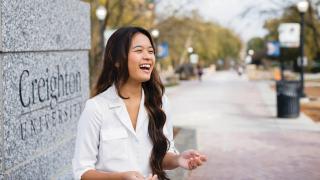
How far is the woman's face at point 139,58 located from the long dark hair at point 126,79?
0.02m

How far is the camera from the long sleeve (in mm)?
2637

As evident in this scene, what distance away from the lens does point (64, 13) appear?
5430mm

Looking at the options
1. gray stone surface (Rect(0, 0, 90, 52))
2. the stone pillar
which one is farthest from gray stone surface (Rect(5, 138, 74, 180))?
gray stone surface (Rect(0, 0, 90, 52))

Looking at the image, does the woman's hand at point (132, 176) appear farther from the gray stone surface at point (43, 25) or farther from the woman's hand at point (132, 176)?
the gray stone surface at point (43, 25)

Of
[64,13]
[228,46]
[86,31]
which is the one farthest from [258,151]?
[228,46]

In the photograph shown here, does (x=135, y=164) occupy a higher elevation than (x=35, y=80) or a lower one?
lower

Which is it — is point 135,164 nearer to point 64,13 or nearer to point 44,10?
point 44,10

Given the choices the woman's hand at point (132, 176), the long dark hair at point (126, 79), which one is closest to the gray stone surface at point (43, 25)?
the long dark hair at point (126, 79)

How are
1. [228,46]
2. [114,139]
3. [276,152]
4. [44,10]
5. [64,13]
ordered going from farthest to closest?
[228,46] → [276,152] → [64,13] → [44,10] → [114,139]

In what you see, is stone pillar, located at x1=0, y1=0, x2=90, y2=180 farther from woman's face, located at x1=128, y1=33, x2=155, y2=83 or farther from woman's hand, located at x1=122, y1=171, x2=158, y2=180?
woman's hand, located at x1=122, y1=171, x2=158, y2=180

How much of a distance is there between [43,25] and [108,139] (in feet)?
7.73

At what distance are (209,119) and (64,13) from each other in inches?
398

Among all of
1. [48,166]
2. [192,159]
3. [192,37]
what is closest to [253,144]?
[48,166]

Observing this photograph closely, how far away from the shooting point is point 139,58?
275cm
